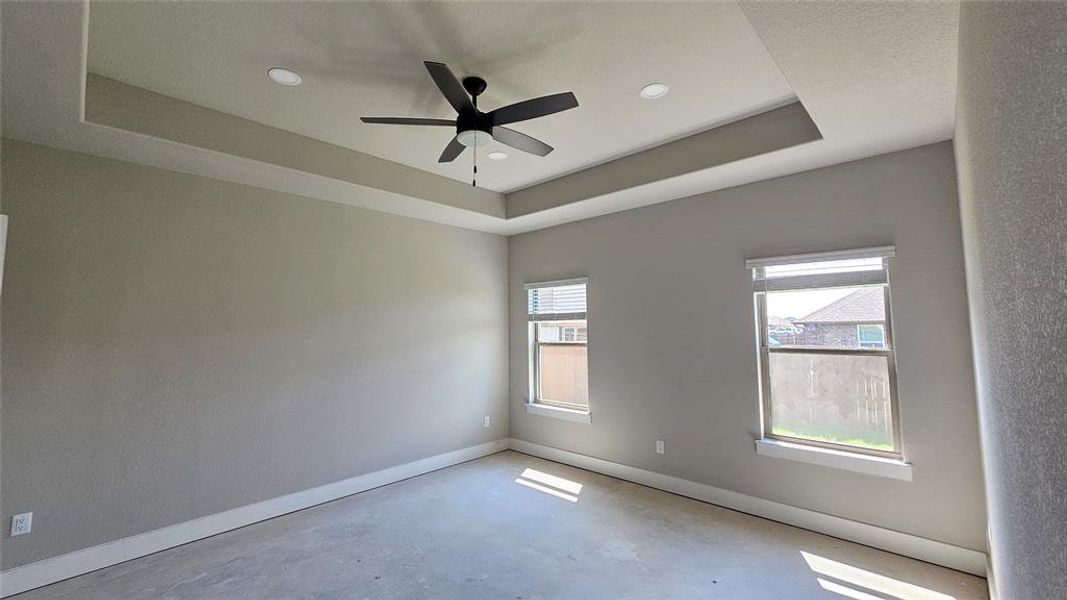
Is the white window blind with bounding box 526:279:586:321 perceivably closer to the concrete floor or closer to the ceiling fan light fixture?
the concrete floor

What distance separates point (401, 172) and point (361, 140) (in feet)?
1.81

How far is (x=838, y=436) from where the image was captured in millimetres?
3314

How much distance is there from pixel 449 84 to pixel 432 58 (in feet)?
1.17

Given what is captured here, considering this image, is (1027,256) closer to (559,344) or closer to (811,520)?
(811,520)

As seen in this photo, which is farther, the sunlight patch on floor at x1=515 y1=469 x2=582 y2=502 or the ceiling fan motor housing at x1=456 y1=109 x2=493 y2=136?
the sunlight patch on floor at x1=515 y1=469 x2=582 y2=502

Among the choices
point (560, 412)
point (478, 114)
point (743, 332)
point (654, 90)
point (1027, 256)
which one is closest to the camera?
point (1027, 256)

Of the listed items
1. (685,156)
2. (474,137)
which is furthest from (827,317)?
(474,137)

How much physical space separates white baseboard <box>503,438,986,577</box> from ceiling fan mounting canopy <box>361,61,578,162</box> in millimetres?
3199

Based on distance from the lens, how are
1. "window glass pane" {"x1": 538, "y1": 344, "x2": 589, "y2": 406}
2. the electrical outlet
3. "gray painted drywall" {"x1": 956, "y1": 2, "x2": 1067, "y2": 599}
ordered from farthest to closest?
"window glass pane" {"x1": 538, "y1": 344, "x2": 589, "y2": 406}
the electrical outlet
"gray painted drywall" {"x1": 956, "y1": 2, "x2": 1067, "y2": 599}

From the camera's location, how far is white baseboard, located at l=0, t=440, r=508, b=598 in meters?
2.73

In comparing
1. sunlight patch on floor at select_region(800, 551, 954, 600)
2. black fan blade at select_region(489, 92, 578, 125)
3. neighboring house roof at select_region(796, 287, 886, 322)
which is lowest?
sunlight patch on floor at select_region(800, 551, 954, 600)

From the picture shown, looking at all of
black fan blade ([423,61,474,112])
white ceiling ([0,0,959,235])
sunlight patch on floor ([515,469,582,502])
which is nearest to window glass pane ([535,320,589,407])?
sunlight patch on floor ([515,469,582,502])

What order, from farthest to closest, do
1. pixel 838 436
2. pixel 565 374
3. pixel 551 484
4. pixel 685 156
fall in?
1. pixel 565 374
2. pixel 551 484
3. pixel 685 156
4. pixel 838 436

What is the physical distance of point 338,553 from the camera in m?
3.09
